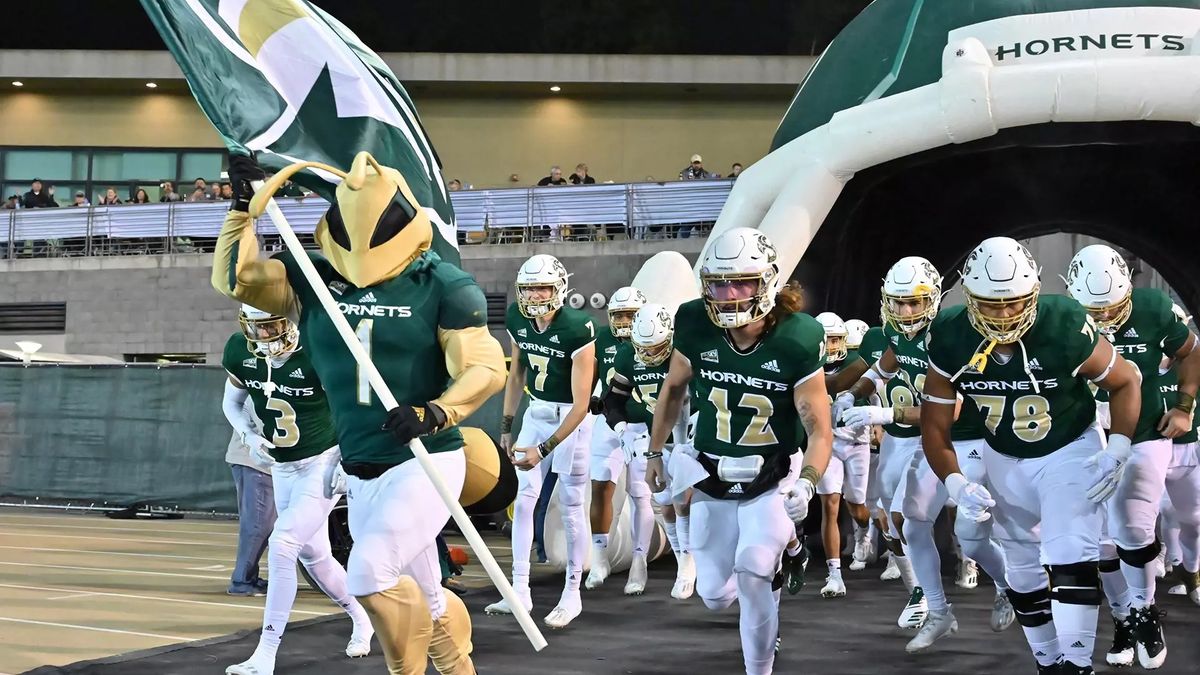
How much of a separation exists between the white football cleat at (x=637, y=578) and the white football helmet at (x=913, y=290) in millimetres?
3236

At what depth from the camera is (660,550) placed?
1191cm

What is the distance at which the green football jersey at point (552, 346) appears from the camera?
8891 millimetres

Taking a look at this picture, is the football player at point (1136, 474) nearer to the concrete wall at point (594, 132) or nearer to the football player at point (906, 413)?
the football player at point (906, 413)

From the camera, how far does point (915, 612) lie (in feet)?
27.6

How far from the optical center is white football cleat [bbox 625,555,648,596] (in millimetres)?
10070

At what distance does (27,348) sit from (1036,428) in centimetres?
1791

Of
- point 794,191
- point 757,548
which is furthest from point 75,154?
point 757,548

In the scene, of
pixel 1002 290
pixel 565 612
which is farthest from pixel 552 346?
pixel 1002 290

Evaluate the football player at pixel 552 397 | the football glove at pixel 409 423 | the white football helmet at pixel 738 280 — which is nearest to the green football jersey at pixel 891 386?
the football player at pixel 552 397

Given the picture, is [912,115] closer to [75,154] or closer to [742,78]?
[742,78]

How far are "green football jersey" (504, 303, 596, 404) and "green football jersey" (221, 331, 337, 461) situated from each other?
7.15ft

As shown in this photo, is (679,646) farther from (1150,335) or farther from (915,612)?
(1150,335)

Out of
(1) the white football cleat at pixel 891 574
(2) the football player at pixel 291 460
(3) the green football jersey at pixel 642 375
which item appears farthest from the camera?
(1) the white football cleat at pixel 891 574

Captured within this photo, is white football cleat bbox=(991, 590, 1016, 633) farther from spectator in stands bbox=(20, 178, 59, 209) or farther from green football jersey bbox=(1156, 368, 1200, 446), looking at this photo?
spectator in stands bbox=(20, 178, 59, 209)
